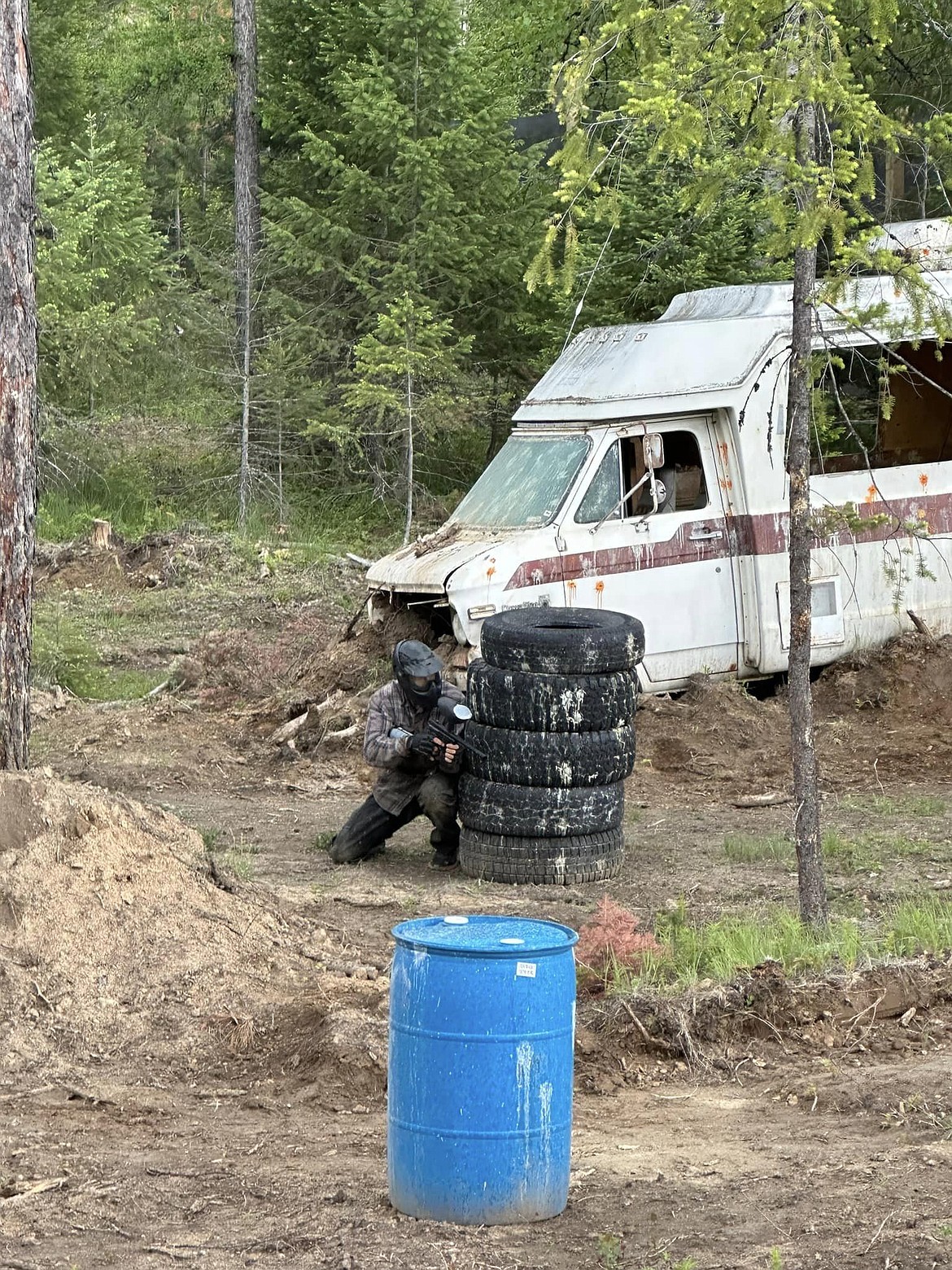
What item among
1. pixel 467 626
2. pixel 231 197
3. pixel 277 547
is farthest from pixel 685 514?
pixel 231 197

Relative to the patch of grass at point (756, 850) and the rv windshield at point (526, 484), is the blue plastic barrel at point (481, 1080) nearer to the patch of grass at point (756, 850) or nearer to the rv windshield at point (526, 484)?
the patch of grass at point (756, 850)

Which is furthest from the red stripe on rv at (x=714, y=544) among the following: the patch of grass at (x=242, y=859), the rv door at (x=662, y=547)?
the patch of grass at (x=242, y=859)

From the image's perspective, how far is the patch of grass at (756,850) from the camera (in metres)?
9.40

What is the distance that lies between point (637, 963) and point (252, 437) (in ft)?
51.9

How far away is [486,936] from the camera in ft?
15.2

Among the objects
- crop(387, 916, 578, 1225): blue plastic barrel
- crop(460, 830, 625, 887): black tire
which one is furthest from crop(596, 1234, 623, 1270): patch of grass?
crop(460, 830, 625, 887): black tire

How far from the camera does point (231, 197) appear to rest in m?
25.6

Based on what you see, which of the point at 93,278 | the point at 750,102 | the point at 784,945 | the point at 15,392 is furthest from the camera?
the point at 93,278

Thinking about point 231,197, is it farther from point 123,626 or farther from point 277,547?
point 123,626

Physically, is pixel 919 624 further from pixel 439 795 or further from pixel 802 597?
pixel 802 597

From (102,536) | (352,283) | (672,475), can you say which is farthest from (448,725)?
(352,283)

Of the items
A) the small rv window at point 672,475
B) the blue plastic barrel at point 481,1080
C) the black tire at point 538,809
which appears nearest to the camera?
the blue plastic barrel at point 481,1080

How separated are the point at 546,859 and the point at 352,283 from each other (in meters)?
13.7

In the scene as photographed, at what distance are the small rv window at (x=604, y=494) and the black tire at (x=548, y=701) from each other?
2.97 meters
